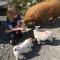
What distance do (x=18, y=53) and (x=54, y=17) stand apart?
2.93m

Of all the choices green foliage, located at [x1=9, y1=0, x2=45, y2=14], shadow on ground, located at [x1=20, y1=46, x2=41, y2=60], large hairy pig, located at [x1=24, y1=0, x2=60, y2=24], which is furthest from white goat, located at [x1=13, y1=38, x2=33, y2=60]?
green foliage, located at [x1=9, y1=0, x2=45, y2=14]

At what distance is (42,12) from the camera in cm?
714

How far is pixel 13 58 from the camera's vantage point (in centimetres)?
502

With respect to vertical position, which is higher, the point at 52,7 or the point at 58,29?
the point at 52,7

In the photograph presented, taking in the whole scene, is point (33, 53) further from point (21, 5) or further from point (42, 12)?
point (21, 5)

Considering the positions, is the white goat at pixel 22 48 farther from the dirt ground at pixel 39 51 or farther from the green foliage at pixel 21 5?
the green foliage at pixel 21 5

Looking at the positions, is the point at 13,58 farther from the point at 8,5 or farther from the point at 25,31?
the point at 8,5

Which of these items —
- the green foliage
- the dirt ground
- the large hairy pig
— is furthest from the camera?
the green foliage

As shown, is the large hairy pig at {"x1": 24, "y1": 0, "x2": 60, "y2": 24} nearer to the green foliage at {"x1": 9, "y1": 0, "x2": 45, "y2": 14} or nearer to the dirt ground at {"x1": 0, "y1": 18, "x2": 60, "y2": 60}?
the green foliage at {"x1": 9, "y1": 0, "x2": 45, "y2": 14}

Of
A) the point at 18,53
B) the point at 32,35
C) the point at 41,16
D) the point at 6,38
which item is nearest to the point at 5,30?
the point at 6,38

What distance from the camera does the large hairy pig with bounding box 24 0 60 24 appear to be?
7035mm

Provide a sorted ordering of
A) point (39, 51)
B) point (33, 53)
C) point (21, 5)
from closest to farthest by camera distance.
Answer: point (33, 53) < point (39, 51) < point (21, 5)

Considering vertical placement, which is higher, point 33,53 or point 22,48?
point 22,48

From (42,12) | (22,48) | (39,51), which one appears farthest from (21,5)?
(22,48)
